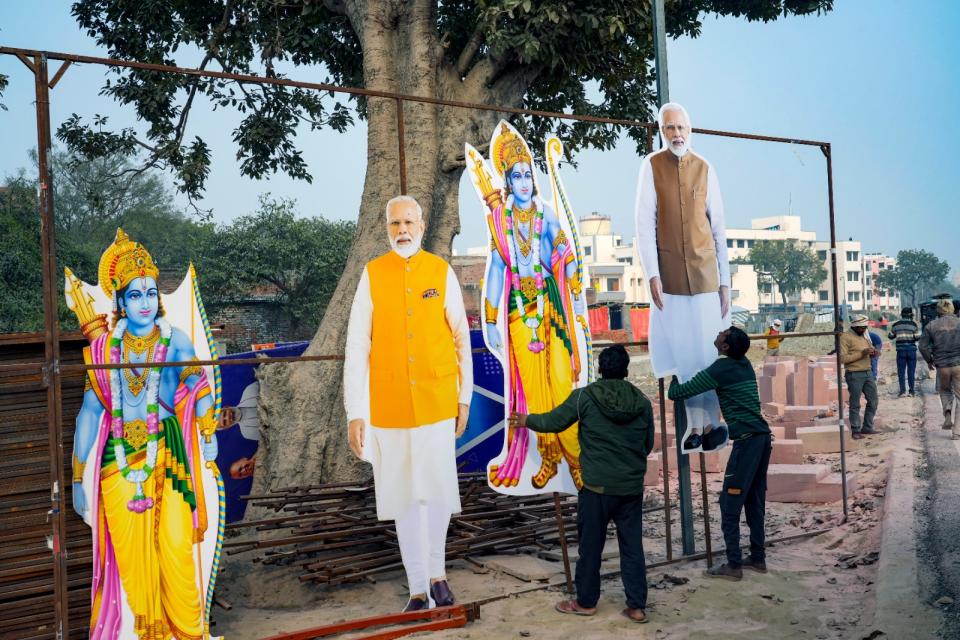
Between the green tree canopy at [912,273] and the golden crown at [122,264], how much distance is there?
94979 mm

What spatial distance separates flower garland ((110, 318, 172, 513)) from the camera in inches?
193

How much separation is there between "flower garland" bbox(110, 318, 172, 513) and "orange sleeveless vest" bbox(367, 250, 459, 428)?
1274 mm

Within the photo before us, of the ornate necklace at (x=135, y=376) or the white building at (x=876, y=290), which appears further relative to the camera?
the white building at (x=876, y=290)

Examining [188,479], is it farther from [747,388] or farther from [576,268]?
[747,388]

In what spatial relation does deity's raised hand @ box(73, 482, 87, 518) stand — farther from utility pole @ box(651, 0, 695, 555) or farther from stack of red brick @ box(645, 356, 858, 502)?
stack of red brick @ box(645, 356, 858, 502)

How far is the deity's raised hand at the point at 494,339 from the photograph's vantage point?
614 cm

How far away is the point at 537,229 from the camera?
637 centimetres

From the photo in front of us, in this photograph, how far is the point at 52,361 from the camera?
459 centimetres

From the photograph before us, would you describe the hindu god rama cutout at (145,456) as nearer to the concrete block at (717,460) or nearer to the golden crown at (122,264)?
the golden crown at (122,264)

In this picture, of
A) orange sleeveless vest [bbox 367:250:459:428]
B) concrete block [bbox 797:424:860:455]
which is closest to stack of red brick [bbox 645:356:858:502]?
concrete block [bbox 797:424:860:455]

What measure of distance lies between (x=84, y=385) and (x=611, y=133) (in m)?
8.88

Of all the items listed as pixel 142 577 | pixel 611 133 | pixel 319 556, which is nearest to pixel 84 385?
pixel 142 577

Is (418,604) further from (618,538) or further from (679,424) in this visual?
(679,424)

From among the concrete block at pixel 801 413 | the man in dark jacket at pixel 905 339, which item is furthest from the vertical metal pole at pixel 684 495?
the man in dark jacket at pixel 905 339
